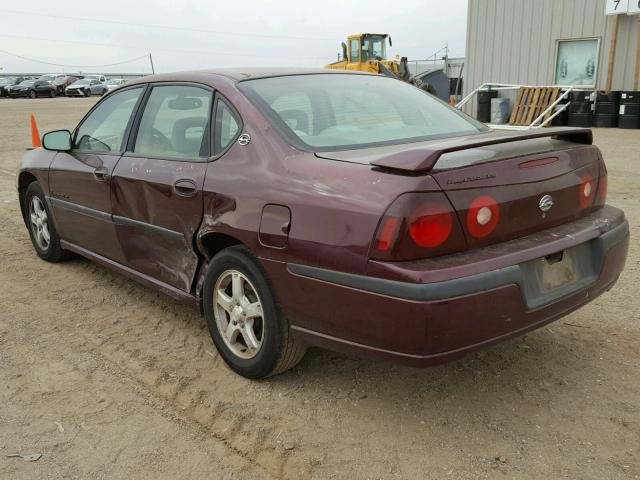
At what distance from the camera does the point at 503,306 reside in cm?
239

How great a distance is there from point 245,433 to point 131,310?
5.83 feet

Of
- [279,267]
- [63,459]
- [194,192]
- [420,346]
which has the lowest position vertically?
[63,459]

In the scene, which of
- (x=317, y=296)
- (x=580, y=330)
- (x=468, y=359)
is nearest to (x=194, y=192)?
(x=317, y=296)

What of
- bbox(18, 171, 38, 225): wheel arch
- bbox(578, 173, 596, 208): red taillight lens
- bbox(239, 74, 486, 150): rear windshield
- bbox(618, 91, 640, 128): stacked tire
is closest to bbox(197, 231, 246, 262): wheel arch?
bbox(239, 74, 486, 150): rear windshield

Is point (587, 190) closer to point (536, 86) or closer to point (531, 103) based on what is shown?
point (531, 103)

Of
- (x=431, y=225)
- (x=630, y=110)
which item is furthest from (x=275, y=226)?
(x=630, y=110)

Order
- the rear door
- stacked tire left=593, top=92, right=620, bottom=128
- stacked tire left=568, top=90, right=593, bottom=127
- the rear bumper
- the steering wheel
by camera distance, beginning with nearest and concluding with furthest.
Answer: the rear bumper, the rear door, the steering wheel, stacked tire left=593, top=92, right=620, bottom=128, stacked tire left=568, top=90, right=593, bottom=127

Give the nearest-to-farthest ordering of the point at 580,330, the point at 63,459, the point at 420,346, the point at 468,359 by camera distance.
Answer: the point at 420,346 → the point at 63,459 → the point at 468,359 → the point at 580,330

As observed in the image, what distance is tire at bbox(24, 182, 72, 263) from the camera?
494 cm

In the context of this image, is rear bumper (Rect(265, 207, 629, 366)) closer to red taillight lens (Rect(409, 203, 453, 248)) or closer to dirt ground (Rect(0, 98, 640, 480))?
red taillight lens (Rect(409, 203, 453, 248))

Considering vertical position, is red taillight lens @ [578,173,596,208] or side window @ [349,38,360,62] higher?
side window @ [349,38,360,62]

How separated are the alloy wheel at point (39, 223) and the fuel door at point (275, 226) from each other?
3.00 m

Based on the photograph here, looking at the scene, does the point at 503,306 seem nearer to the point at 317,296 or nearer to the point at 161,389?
the point at 317,296

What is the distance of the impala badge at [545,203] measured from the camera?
264 centimetres
